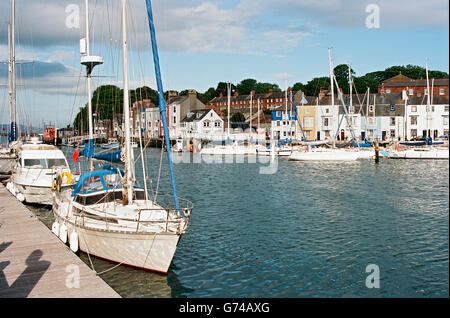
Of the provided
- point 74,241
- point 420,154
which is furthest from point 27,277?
point 420,154

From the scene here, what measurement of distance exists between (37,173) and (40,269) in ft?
51.7

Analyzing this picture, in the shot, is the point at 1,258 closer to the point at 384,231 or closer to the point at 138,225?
the point at 138,225

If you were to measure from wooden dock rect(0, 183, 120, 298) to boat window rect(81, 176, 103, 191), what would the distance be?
7.80 ft

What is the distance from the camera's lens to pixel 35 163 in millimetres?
29203

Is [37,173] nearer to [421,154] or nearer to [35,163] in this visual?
[35,163]

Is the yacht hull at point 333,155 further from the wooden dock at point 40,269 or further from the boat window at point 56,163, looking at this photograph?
the wooden dock at point 40,269

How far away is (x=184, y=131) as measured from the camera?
110 metres

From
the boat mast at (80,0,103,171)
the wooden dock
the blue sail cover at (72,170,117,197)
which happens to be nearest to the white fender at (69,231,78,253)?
the wooden dock

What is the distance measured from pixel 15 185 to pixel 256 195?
17.1 m

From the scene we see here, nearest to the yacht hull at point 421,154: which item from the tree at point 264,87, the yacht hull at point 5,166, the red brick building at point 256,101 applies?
the yacht hull at point 5,166

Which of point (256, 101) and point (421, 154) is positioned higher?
point (256, 101)


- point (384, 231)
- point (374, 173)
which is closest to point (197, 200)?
point (384, 231)

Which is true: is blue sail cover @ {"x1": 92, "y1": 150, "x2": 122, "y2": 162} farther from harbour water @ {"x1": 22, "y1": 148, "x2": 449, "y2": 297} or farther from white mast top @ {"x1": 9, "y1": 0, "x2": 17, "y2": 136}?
white mast top @ {"x1": 9, "y1": 0, "x2": 17, "y2": 136}
